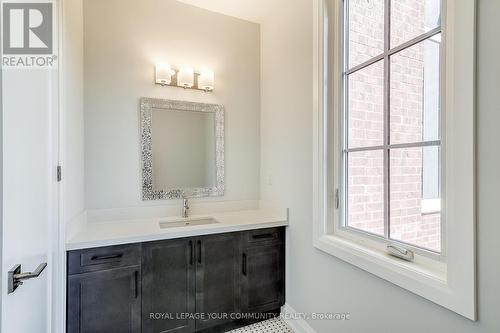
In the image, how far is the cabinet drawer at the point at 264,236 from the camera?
2014 millimetres

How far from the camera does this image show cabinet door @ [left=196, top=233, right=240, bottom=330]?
72.7 inches

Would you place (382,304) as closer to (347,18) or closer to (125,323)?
(125,323)

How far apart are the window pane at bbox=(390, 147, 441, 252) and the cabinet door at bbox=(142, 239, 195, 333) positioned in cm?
137

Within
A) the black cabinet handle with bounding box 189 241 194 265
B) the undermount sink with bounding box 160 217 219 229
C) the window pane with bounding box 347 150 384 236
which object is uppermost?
the window pane with bounding box 347 150 384 236

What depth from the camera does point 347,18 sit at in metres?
1.63

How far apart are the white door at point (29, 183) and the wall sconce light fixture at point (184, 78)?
87cm

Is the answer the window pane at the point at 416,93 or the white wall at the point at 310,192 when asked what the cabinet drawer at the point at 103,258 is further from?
the window pane at the point at 416,93

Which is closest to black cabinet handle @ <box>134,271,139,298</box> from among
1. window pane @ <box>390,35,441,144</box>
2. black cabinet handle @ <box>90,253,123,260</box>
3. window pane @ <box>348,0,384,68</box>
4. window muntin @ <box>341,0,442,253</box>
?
black cabinet handle @ <box>90,253,123,260</box>

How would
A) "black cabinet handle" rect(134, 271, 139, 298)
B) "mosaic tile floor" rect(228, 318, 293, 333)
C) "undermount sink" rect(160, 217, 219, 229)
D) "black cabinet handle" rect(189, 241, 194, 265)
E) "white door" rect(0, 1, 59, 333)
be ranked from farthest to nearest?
"undermount sink" rect(160, 217, 219, 229) → "mosaic tile floor" rect(228, 318, 293, 333) → "black cabinet handle" rect(189, 241, 194, 265) → "black cabinet handle" rect(134, 271, 139, 298) → "white door" rect(0, 1, 59, 333)

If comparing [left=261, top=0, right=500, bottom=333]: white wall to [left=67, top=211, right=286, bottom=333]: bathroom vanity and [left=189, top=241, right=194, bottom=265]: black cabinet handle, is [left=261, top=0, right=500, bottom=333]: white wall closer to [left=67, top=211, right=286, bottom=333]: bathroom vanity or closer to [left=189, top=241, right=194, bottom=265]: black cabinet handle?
[left=67, top=211, right=286, bottom=333]: bathroom vanity

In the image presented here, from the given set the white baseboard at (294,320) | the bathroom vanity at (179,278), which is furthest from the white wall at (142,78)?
the white baseboard at (294,320)

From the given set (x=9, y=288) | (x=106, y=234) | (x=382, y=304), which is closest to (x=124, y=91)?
(x=106, y=234)

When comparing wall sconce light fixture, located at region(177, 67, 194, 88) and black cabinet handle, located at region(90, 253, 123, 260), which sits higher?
wall sconce light fixture, located at region(177, 67, 194, 88)

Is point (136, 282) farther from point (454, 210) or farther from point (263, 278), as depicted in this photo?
point (454, 210)
